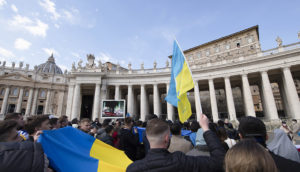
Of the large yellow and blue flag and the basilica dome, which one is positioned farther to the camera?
the basilica dome

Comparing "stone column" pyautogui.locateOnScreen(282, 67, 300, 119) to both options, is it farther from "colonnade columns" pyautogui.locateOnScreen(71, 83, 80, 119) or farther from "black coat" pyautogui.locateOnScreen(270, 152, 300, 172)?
"colonnade columns" pyautogui.locateOnScreen(71, 83, 80, 119)

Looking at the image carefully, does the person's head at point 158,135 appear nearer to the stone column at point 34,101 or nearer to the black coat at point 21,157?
the black coat at point 21,157

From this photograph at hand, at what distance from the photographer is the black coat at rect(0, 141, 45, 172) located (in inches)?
60.5

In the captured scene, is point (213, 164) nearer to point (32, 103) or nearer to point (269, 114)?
point (269, 114)

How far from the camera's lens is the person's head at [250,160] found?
1.20 m

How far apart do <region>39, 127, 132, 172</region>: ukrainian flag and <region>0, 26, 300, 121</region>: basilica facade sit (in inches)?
226

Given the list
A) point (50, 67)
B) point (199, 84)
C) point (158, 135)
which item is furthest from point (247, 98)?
point (50, 67)

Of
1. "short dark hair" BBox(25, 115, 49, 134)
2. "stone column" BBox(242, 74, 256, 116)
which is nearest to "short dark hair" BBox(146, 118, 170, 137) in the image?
"short dark hair" BBox(25, 115, 49, 134)

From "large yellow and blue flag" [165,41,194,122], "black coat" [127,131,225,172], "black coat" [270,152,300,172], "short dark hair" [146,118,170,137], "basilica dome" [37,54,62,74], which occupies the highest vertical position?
"basilica dome" [37,54,62,74]

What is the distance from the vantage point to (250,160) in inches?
47.8

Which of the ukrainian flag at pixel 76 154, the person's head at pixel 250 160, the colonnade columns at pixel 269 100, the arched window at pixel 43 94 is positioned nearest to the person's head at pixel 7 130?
the ukrainian flag at pixel 76 154

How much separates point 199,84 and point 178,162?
97.8 feet

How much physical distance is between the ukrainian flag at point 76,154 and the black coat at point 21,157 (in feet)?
3.90

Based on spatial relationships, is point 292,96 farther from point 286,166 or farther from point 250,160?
point 250,160
